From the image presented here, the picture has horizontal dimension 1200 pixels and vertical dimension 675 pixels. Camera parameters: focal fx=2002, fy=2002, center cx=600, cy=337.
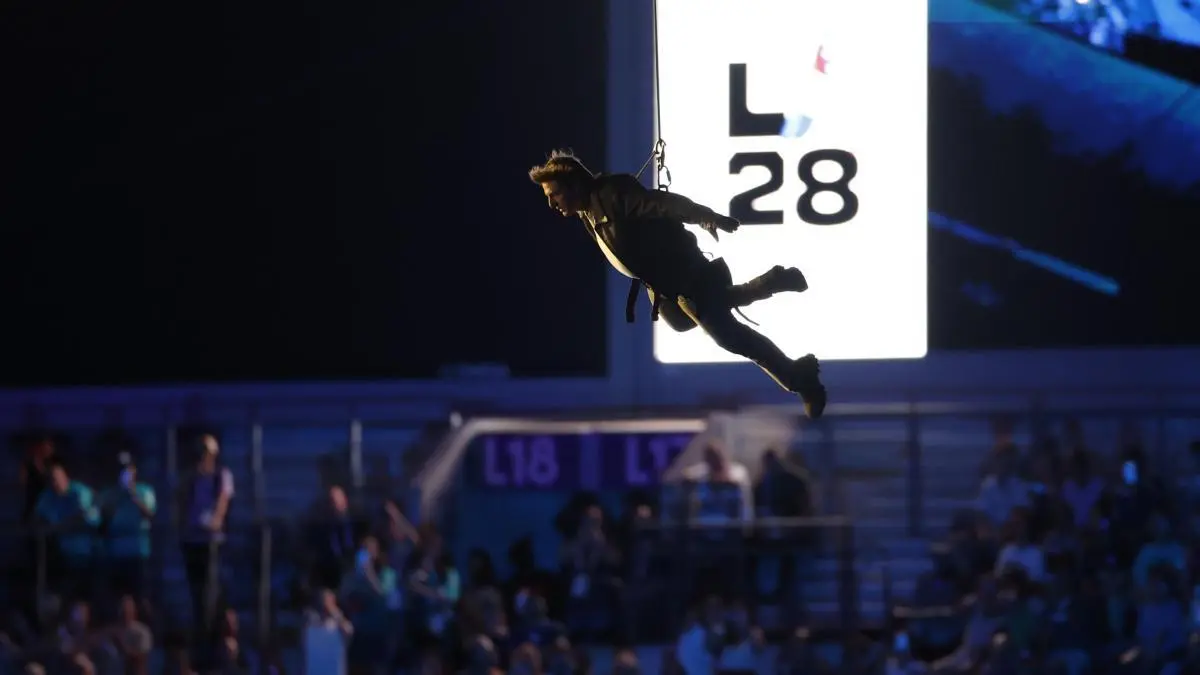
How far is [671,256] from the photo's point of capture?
20.0ft

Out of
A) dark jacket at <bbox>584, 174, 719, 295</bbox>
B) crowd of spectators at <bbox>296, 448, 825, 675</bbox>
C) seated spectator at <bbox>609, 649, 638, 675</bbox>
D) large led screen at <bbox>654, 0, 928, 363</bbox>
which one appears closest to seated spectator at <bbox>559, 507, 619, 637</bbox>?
crowd of spectators at <bbox>296, 448, 825, 675</bbox>

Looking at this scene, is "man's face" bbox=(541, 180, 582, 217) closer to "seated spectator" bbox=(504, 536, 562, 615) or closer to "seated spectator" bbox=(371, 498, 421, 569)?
"seated spectator" bbox=(504, 536, 562, 615)

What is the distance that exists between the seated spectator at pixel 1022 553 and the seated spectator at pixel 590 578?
72.8 inches

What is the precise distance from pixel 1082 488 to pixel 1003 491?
39 cm

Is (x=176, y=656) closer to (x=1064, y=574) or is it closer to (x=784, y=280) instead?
(x=1064, y=574)

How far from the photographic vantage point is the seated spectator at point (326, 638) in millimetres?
9602

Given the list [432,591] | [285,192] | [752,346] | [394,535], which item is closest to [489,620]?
[432,591]

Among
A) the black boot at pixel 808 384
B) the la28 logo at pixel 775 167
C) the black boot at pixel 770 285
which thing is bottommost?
the black boot at pixel 808 384

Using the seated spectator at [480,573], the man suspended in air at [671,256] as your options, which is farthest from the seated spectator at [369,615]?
the man suspended in air at [671,256]

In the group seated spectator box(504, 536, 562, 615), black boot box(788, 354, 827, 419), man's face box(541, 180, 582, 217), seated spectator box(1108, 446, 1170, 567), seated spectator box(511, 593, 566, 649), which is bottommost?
seated spectator box(511, 593, 566, 649)

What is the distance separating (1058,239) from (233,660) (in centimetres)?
578

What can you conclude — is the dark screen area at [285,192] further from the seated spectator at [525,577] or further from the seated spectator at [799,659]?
the seated spectator at [799,659]

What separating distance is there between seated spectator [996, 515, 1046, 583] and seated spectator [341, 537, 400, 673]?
9.57 ft

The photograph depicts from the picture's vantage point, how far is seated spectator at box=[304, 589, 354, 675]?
31.5 ft
